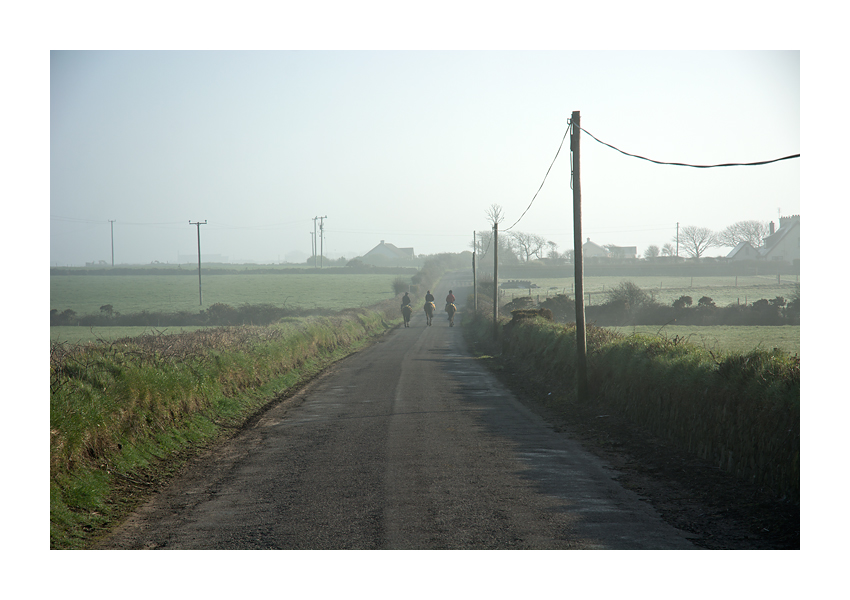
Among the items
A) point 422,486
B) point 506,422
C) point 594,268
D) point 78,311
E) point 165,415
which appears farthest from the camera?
point 594,268

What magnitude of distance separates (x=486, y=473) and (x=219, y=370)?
7.54m

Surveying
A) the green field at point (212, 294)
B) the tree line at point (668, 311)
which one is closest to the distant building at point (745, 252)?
the tree line at point (668, 311)

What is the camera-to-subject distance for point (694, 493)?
6.38 metres

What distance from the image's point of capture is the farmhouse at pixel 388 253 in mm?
153000

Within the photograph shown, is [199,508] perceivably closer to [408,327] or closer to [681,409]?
[681,409]

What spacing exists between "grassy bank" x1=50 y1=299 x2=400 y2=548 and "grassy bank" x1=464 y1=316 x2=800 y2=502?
273 inches

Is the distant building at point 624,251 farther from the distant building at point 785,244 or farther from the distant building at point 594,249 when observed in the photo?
the distant building at point 785,244

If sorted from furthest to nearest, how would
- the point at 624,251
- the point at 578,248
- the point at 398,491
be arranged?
the point at 624,251
the point at 578,248
the point at 398,491

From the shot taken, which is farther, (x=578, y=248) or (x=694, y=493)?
(x=578, y=248)

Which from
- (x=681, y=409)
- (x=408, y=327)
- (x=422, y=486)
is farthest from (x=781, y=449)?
(x=408, y=327)

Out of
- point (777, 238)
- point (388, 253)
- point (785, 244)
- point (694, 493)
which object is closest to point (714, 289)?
point (785, 244)

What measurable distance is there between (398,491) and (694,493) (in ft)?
10.9

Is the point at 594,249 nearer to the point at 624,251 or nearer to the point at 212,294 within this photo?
the point at 624,251

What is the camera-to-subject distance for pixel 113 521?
18.9ft
